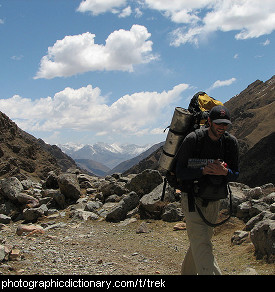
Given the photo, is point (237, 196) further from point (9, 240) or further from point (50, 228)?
point (9, 240)

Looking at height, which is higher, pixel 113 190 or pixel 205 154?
pixel 205 154

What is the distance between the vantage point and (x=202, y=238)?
16.7 ft

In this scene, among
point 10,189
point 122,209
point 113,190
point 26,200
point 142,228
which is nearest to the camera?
point 142,228

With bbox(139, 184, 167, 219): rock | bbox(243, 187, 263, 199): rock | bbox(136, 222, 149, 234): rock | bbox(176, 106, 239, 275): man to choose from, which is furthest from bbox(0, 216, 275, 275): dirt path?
bbox(176, 106, 239, 275): man

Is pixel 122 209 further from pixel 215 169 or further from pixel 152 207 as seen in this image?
pixel 215 169

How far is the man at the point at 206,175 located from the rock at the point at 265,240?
2.96 m

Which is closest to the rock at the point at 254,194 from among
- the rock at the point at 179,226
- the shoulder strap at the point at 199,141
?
the rock at the point at 179,226

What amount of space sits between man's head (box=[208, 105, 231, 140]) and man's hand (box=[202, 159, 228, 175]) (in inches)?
17.6

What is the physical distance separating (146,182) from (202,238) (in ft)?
39.6

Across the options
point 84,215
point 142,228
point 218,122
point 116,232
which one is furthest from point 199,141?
point 84,215

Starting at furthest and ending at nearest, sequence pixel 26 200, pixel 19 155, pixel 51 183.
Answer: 1. pixel 19 155
2. pixel 51 183
3. pixel 26 200

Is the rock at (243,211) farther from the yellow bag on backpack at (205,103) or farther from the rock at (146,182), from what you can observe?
the yellow bag on backpack at (205,103)

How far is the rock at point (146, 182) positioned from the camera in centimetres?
1684
